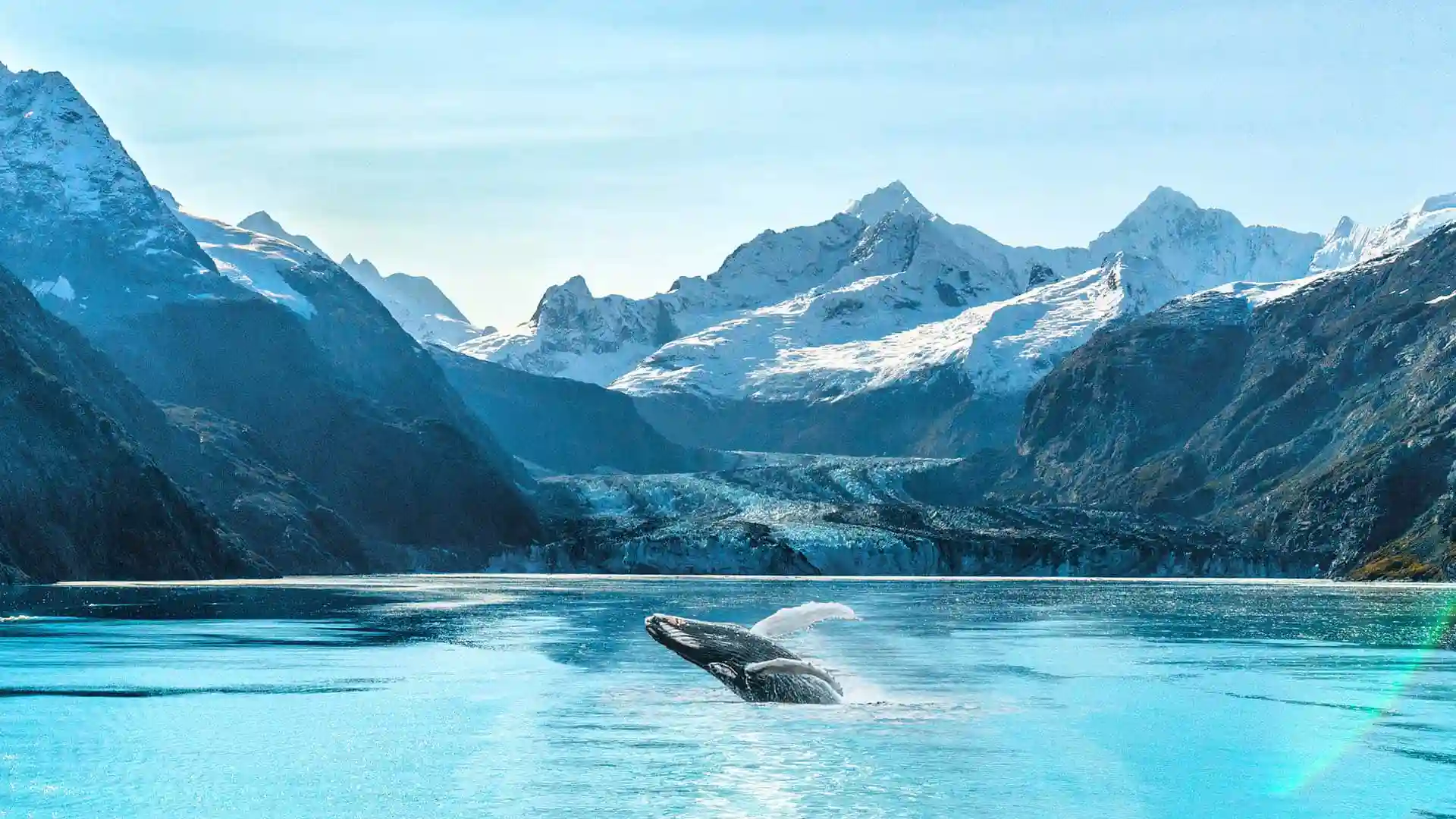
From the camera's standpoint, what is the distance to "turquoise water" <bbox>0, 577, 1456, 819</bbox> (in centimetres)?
4947

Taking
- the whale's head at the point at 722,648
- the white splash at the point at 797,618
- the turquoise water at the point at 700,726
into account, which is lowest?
the turquoise water at the point at 700,726

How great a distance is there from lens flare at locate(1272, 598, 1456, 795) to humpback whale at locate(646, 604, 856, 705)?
19.8 metres

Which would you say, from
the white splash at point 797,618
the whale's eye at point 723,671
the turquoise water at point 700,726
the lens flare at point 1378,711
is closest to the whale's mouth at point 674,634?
the whale's eye at point 723,671

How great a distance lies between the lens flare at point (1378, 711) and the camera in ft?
175

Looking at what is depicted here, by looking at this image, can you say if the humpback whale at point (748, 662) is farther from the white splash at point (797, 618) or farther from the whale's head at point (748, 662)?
the white splash at point (797, 618)

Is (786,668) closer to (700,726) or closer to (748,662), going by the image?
(748,662)

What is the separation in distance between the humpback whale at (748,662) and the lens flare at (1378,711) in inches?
778

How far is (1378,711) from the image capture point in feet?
228

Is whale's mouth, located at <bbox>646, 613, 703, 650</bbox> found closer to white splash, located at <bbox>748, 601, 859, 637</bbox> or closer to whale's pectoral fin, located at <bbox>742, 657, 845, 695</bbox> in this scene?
whale's pectoral fin, located at <bbox>742, 657, 845, 695</bbox>

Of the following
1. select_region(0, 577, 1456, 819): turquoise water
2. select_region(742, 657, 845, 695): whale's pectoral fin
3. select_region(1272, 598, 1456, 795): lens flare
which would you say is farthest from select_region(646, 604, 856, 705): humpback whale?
select_region(1272, 598, 1456, 795): lens flare

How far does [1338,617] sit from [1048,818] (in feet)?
347

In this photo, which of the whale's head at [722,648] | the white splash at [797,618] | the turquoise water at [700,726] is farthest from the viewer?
the white splash at [797,618]

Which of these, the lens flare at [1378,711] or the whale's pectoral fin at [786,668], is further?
the whale's pectoral fin at [786,668]

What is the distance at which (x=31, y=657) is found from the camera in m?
90.2
